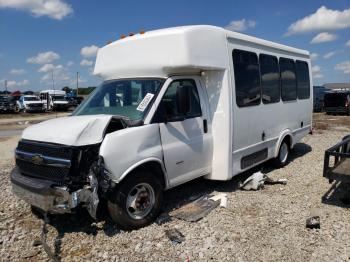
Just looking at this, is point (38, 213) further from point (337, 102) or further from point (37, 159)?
point (337, 102)

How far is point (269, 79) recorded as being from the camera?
25.2 ft

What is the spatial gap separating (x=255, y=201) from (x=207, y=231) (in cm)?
150

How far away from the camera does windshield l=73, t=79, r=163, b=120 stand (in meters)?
5.20

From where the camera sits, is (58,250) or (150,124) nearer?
(58,250)

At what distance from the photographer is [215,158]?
6.21 meters

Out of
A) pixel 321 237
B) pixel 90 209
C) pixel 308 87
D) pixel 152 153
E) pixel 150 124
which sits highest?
pixel 308 87

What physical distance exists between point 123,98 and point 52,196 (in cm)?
193

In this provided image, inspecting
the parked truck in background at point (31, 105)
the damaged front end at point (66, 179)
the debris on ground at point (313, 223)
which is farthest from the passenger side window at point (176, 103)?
the parked truck in background at point (31, 105)

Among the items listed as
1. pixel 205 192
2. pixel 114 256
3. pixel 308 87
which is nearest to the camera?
pixel 114 256

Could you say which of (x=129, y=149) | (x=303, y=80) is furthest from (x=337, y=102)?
(x=129, y=149)

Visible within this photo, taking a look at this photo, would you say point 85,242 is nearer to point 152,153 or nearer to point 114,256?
point 114,256

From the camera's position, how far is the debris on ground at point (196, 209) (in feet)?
17.6

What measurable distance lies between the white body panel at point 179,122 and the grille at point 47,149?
93mm

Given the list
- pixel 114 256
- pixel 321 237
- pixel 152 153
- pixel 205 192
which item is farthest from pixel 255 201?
pixel 114 256
